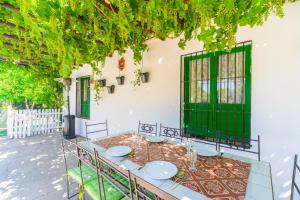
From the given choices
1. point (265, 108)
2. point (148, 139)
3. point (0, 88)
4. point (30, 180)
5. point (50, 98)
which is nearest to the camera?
point (265, 108)

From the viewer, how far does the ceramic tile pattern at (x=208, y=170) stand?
1.12m

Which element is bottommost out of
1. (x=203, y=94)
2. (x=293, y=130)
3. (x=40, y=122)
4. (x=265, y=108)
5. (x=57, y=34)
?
(x=40, y=122)

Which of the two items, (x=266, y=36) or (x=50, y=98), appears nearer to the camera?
(x=266, y=36)

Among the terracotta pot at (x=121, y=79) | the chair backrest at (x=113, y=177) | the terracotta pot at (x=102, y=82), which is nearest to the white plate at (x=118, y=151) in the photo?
the chair backrest at (x=113, y=177)

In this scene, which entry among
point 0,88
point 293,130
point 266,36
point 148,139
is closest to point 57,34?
point 148,139

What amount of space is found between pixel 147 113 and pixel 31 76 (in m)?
5.05

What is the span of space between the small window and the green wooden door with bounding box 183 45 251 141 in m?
3.83

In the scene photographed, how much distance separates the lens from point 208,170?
1.41m

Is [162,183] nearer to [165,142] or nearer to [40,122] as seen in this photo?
[165,142]

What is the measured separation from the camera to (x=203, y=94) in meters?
2.83

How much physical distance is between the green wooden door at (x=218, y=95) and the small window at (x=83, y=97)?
3.83 meters

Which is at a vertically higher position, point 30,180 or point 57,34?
point 57,34

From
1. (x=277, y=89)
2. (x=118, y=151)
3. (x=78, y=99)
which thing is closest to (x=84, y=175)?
(x=118, y=151)

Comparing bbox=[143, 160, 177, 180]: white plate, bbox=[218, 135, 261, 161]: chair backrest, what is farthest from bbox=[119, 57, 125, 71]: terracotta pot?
bbox=[143, 160, 177, 180]: white plate
